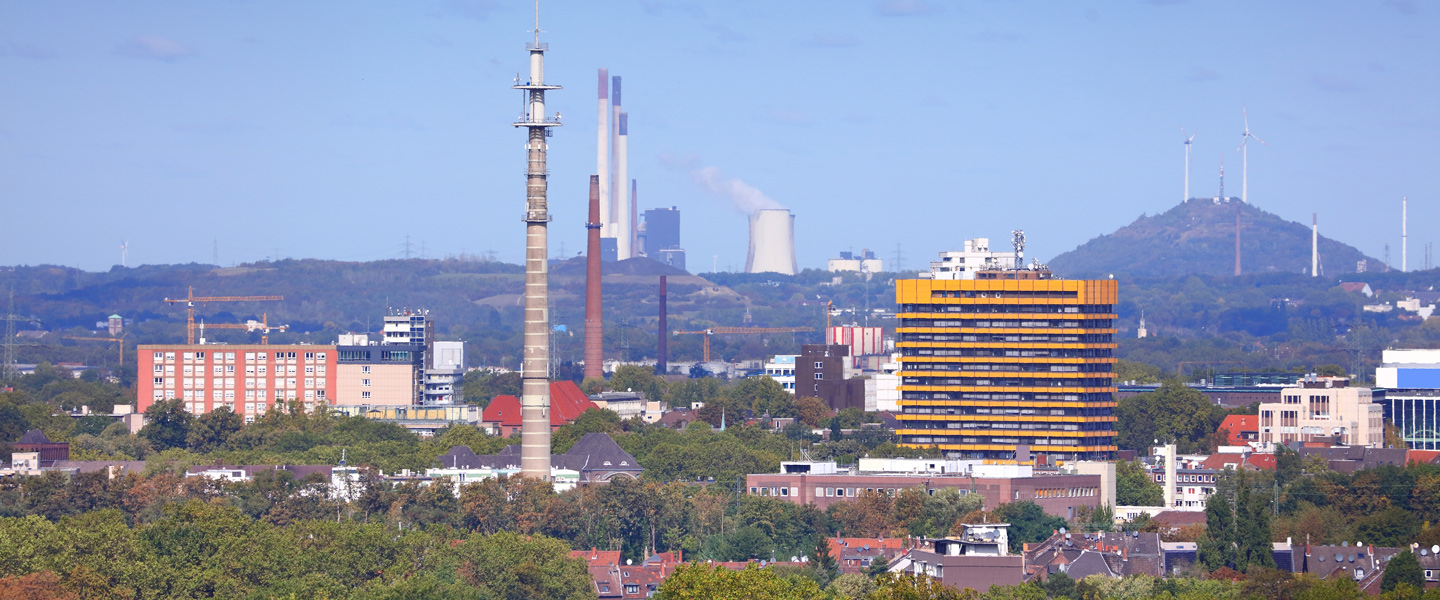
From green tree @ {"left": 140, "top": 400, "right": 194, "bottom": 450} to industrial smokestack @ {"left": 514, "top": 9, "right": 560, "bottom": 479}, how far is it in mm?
53862

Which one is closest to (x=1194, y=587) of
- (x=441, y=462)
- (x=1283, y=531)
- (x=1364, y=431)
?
(x=1283, y=531)

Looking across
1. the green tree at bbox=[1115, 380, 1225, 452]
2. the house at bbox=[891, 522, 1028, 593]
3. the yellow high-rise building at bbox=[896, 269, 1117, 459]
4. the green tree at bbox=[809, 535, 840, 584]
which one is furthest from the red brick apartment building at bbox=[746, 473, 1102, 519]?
the green tree at bbox=[1115, 380, 1225, 452]

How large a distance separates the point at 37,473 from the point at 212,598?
5651cm

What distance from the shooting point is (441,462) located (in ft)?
483

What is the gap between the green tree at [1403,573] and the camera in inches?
3317

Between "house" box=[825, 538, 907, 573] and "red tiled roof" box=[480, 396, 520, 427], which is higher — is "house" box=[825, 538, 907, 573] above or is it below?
below

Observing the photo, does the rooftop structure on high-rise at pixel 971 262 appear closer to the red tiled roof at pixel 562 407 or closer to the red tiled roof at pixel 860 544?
the red tiled roof at pixel 562 407

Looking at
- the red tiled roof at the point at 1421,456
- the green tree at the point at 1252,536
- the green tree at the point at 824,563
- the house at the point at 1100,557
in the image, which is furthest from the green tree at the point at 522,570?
the red tiled roof at the point at 1421,456

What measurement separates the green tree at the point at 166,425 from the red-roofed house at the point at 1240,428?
75036mm

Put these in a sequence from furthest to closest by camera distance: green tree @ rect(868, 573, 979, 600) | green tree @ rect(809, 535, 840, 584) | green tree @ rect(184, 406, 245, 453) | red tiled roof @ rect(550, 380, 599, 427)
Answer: red tiled roof @ rect(550, 380, 599, 427)
green tree @ rect(184, 406, 245, 453)
green tree @ rect(809, 535, 840, 584)
green tree @ rect(868, 573, 979, 600)

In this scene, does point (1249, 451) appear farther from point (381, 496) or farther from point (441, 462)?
point (381, 496)

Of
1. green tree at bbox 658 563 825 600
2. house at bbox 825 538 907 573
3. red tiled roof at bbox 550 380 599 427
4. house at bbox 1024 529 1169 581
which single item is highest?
red tiled roof at bbox 550 380 599 427

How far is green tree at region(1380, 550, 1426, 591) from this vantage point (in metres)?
84.2

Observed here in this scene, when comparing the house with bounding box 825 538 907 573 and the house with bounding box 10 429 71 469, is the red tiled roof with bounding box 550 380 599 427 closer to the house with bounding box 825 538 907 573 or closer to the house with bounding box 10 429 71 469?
the house with bounding box 10 429 71 469
